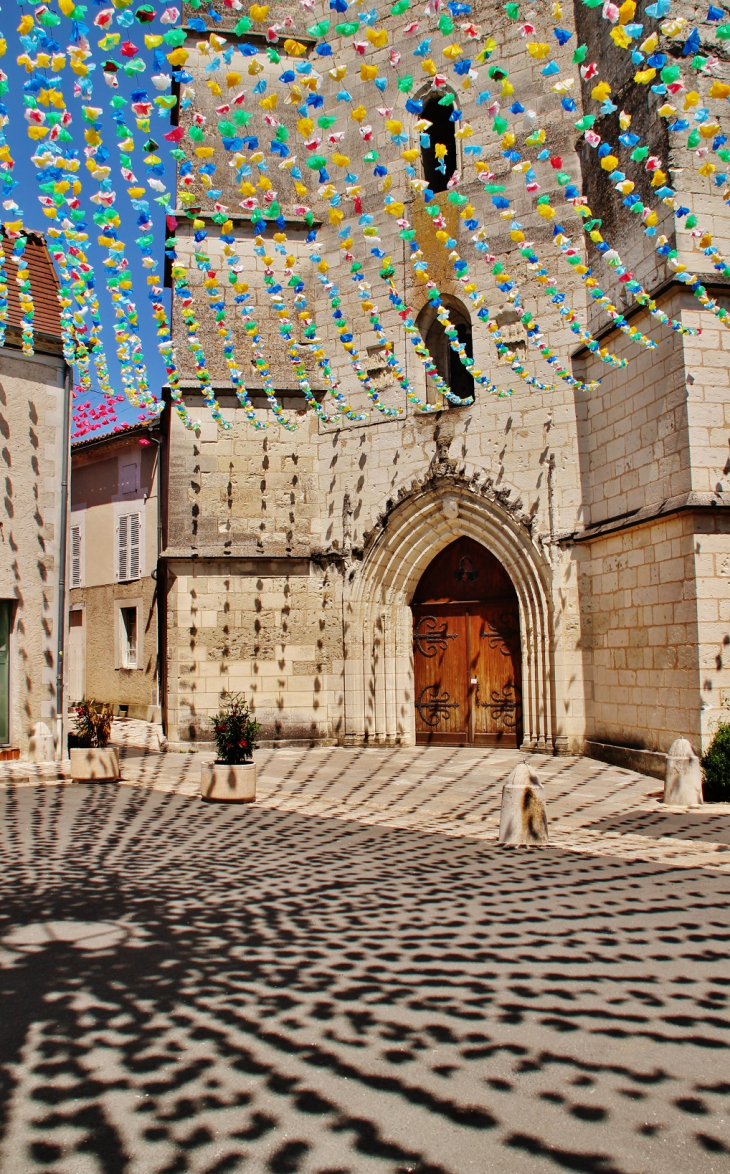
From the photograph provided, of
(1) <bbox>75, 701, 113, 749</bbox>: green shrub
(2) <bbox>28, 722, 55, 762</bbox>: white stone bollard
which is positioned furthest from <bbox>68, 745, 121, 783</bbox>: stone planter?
(2) <bbox>28, 722, 55, 762</bbox>: white stone bollard

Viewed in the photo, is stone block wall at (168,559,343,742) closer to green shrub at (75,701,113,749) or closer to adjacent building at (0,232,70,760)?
adjacent building at (0,232,70,760)

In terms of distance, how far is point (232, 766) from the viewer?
8.50m

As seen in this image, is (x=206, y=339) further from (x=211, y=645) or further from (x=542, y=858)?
(x=542, y=858)

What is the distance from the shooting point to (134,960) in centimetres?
389

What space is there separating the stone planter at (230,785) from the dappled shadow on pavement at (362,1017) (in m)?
2.59

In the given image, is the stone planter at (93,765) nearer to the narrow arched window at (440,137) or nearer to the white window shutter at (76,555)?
the narrow arched window at (440,137)

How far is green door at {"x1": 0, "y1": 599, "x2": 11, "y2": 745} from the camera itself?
11.1 m

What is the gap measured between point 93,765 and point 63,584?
2957 mm

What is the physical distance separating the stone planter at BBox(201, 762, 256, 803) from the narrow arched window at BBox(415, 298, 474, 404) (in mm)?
6336

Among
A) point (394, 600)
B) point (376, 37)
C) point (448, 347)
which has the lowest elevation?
point (394, 600)

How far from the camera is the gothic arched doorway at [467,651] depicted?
1209 cm

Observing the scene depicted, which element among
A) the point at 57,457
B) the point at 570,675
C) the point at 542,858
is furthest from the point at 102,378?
the point at 570,675

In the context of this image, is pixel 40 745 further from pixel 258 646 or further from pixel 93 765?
pixel 258 646

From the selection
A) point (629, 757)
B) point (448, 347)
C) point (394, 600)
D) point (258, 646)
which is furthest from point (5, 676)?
point (629, 757)
